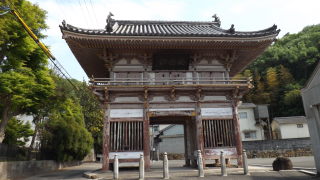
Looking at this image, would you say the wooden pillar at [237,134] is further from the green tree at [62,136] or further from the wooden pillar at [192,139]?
the green tree at [62,136]

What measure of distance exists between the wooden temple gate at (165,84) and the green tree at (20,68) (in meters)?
4.50

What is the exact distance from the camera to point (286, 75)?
51.4 meters

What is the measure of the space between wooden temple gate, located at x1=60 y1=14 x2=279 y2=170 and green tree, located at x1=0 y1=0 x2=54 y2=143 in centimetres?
450

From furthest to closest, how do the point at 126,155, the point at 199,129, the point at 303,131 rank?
the point at 303,131
the point at 199,129
the point at 126,155

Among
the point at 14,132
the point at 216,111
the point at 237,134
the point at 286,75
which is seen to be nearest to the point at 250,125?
the point at 286,75

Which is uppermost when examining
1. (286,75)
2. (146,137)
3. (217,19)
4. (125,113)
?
(286,75)

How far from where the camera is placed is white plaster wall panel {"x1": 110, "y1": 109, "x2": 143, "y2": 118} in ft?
44.0

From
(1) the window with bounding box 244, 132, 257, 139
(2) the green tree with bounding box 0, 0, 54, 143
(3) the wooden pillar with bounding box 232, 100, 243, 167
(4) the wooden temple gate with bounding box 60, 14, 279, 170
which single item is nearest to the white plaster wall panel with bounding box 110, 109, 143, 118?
(4) the wooden temple gate with bounding box 60, 14, 279, 170

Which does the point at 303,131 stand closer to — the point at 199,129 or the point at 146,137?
the point at 199,129

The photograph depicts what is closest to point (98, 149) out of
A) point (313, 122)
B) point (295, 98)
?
point (313, 122)

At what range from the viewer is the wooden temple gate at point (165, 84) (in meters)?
12.9

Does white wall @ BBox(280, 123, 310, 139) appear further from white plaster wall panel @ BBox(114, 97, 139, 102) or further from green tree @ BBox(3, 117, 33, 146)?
green tree @ BBox(3, 117, 33, 146)

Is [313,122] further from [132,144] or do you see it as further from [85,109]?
[85,109]

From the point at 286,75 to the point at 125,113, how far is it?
163 feet
